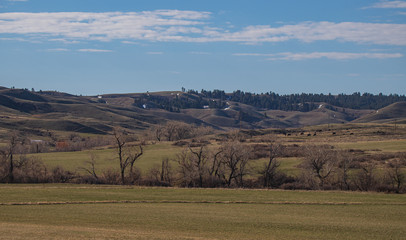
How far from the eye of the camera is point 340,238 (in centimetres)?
2788

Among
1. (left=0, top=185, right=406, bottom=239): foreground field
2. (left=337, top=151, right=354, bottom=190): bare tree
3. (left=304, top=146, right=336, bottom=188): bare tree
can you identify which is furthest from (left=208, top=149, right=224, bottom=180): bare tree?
(left=337, top=151, right=354, bottom=190): bare tree

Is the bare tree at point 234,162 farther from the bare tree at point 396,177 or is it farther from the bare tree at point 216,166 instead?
the bare tree at point 396,177

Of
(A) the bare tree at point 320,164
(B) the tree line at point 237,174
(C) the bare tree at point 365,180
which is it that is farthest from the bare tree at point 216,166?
(C) the bare tree at point 365,180

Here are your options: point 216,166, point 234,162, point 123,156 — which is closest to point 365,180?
point 234,162

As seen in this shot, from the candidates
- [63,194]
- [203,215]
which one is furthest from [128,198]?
[203,215]

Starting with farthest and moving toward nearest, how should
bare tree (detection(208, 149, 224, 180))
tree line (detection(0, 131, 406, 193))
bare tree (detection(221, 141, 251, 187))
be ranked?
1. bare tree (detection(208, 149, 224, 180))
2. bare tree (detection(221, 141, 251, 187))
3. tree line (detection(0, 131, 406, 193))

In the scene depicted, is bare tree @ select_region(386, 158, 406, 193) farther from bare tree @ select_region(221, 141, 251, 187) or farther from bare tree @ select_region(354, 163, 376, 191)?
bare tree @ select_region(221, 141, 251, 187)

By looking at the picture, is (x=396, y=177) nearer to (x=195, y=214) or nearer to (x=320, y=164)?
(x=320, y=164)

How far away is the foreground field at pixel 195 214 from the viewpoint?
27859 millimetres

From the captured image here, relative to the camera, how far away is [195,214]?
3694 cm

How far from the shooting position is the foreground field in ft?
91.4

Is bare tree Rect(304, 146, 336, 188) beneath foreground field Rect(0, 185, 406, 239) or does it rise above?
above

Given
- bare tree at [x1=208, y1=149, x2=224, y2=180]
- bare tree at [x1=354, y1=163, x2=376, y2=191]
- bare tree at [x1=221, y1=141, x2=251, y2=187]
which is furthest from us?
bare tree at [x1=208, y1=149, x2=224, y2=180]

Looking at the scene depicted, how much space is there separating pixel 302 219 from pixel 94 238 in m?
17.6
